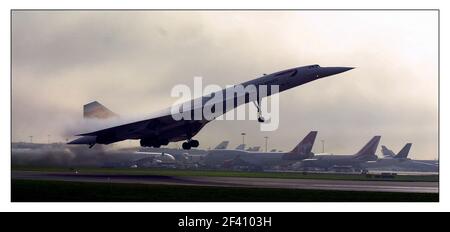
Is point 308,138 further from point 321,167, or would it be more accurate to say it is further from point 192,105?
point 192,105

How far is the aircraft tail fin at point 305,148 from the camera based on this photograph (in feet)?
328

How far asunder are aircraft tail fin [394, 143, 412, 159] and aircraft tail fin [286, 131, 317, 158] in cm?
1455

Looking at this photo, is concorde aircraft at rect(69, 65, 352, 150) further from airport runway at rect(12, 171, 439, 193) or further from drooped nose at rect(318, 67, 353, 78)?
airport runway at rect(12, 171, 439, 193)

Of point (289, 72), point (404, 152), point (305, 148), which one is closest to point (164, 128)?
point (289, 72)

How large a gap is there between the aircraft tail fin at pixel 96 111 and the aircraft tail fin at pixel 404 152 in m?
61.4

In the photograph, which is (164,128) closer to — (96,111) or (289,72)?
(96,111)

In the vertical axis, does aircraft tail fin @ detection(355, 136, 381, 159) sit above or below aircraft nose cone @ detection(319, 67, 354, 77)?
below

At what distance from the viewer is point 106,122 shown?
57656mm

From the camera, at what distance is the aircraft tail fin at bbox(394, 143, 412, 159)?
347ft

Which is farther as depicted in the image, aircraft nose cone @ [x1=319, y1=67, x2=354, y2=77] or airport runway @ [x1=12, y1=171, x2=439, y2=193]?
airport runway @ [x1=12, y1=171, x2=439, y2=193]

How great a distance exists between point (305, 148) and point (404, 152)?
17599mm

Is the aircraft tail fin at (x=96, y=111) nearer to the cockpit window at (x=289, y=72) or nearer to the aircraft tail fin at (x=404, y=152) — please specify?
the cockpit window at (x=289, y=72)

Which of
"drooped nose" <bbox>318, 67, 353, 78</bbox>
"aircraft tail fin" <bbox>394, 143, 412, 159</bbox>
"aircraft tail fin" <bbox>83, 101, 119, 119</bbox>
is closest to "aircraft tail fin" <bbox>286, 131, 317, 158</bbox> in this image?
"aircraft tail fin" <bbox>394, 143, 412, 159</bbox>

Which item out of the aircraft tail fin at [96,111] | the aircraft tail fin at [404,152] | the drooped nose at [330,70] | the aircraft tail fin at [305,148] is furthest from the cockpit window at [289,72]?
the aircraft tail fin at [404,152]
